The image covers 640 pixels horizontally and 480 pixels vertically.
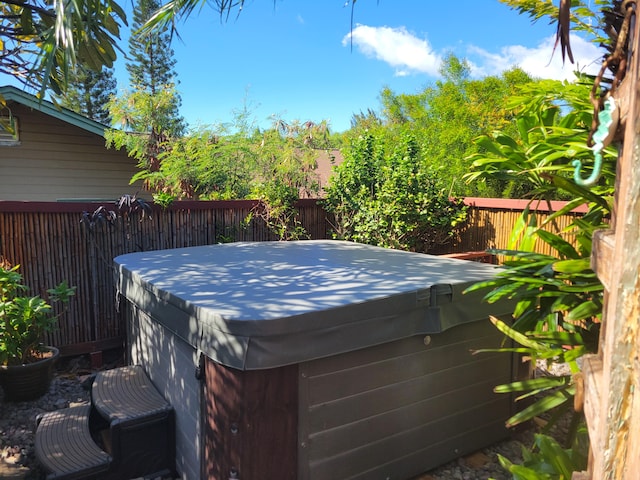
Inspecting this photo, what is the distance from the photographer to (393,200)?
230 inches

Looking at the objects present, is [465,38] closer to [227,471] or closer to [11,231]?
[11,231]

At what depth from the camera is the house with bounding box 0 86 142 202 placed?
681 centimetres

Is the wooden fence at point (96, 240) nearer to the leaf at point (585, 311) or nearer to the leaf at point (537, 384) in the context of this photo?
the leaf at point (537, 384)

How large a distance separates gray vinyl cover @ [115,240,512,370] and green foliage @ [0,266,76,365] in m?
0.80

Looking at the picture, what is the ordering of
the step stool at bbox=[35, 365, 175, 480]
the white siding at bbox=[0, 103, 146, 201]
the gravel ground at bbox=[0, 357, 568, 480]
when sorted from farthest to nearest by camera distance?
the white siding at bbox=[0, 103, 146, 201]
the gravel ground at bbox=[0, 357, 568, 480]
the step stool at bbox=[35, 365, 175, 480]

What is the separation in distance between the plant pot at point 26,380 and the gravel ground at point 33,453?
0.24ft

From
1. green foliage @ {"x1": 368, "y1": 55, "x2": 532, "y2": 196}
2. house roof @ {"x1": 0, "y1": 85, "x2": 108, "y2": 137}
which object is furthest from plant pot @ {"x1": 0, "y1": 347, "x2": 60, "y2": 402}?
green foliage @ {"x1": 368, "y1": 55, "x2": 532, "y2": 196}

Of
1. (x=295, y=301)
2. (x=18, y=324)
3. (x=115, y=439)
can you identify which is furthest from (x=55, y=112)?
(x=295, y=301)

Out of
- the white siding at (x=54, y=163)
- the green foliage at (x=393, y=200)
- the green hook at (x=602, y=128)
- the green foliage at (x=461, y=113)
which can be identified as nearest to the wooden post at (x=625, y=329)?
the green hook at (x=602, y=128)

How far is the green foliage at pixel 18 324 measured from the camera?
3770mm

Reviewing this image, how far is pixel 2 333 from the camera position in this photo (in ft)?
12.3

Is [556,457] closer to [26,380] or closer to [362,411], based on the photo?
[362,411]

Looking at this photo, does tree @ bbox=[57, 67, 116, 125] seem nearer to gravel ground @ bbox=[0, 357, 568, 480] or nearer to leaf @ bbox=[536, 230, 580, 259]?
gravel ground @ bbox=[0, 357, 568, 480]

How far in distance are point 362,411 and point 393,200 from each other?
3609mm
